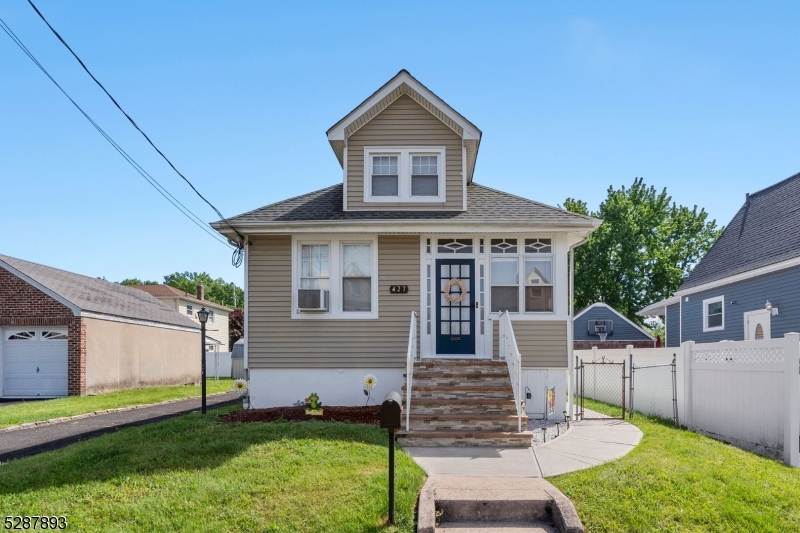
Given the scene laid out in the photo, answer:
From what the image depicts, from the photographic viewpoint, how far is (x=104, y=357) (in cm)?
2080

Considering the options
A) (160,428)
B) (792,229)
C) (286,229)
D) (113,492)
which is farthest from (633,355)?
(113,492)

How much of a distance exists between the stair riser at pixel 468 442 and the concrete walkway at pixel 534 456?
16 centimetres

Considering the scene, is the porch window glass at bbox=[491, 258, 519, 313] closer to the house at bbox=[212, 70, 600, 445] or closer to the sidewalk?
the house at bbox=[212, 70, 600, 445]

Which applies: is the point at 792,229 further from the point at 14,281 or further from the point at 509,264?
the point at 14,281

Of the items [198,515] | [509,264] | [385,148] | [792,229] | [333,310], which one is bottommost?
[198,515]

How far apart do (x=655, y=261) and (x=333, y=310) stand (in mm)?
35009

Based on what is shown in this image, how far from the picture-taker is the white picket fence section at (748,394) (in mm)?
8109

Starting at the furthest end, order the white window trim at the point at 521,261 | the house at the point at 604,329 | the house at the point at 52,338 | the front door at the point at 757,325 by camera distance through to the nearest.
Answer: the house at the point at 604,329, the house at the point at 52,338, the front door at the point at 757,325, the white window trim at the point at 521,261

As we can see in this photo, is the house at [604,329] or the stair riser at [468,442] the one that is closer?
the stair riser at [468,442]

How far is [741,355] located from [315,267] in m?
7.62

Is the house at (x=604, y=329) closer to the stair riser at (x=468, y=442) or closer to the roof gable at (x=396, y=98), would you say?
the roof gable at (x=396, y=98)

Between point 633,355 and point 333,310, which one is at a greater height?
point 333,310

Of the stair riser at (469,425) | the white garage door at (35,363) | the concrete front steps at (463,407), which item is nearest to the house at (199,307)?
the white garage door at (35,363)

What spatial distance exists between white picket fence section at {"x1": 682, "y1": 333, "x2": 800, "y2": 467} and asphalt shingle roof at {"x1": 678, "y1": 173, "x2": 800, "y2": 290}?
19.6ft
